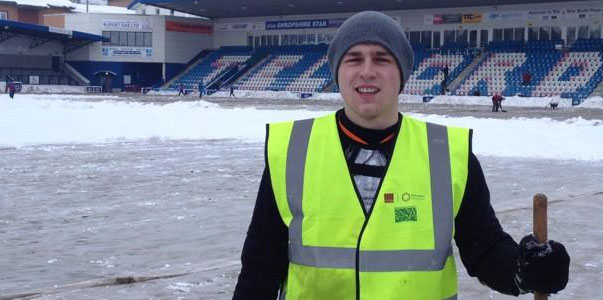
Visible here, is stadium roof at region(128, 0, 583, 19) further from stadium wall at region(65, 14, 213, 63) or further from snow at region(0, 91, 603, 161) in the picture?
snow at region(0, 91, 603, 161)

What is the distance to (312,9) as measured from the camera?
59.6 metres

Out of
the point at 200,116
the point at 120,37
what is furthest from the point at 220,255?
the point at 120,37

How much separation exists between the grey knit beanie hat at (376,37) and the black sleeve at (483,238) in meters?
0.37

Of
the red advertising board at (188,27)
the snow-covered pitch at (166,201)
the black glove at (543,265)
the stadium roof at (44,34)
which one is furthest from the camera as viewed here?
the red advertising board at (188,27)

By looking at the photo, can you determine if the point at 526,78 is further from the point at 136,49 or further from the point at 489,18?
the point at 136,49

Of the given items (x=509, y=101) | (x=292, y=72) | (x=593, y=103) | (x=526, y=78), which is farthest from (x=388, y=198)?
(x=292, y=72)

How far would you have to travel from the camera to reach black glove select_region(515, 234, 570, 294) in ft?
7.54

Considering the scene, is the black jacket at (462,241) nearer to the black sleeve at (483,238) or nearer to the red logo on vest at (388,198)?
the black sleeve at (483,238)

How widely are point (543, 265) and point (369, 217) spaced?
1.64 feet

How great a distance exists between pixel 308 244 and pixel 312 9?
191 feet

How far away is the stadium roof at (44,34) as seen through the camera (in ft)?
204

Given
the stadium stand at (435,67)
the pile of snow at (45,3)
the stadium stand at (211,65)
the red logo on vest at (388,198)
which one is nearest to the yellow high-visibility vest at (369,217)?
the red logo on vest at (388,198)

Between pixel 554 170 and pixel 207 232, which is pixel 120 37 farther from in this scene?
pixel 207 232

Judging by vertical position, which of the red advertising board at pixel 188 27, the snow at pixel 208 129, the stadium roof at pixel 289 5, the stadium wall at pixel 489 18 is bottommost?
the snow at pixel 208 129
